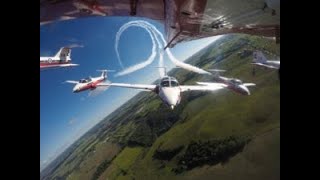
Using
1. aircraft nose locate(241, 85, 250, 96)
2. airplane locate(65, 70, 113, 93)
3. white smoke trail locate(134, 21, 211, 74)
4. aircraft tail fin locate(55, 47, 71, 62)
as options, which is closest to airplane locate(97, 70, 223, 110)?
white smoke trail locate(134, 21, 211, 74)

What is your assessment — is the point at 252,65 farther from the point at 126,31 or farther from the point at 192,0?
the point at 126,31

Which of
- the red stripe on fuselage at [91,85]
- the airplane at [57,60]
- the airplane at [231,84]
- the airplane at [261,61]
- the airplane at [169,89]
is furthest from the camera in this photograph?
the airplane at [261,61]

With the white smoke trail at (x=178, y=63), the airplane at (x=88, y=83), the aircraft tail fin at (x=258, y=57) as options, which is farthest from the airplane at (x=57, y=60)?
the aircraft tail fin at (x=258, y=57)

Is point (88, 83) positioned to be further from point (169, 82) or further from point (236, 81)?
point (236, 81)

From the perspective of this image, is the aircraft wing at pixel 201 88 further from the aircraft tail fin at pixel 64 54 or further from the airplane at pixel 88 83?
the aircraft tail fin at pixel 64 54

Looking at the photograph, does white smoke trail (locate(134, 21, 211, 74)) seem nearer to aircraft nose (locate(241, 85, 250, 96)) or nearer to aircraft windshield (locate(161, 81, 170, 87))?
aircraft windshield (locate(161, 81, 170, 87))

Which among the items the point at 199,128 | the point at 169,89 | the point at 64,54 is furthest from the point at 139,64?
the point at 199,128
